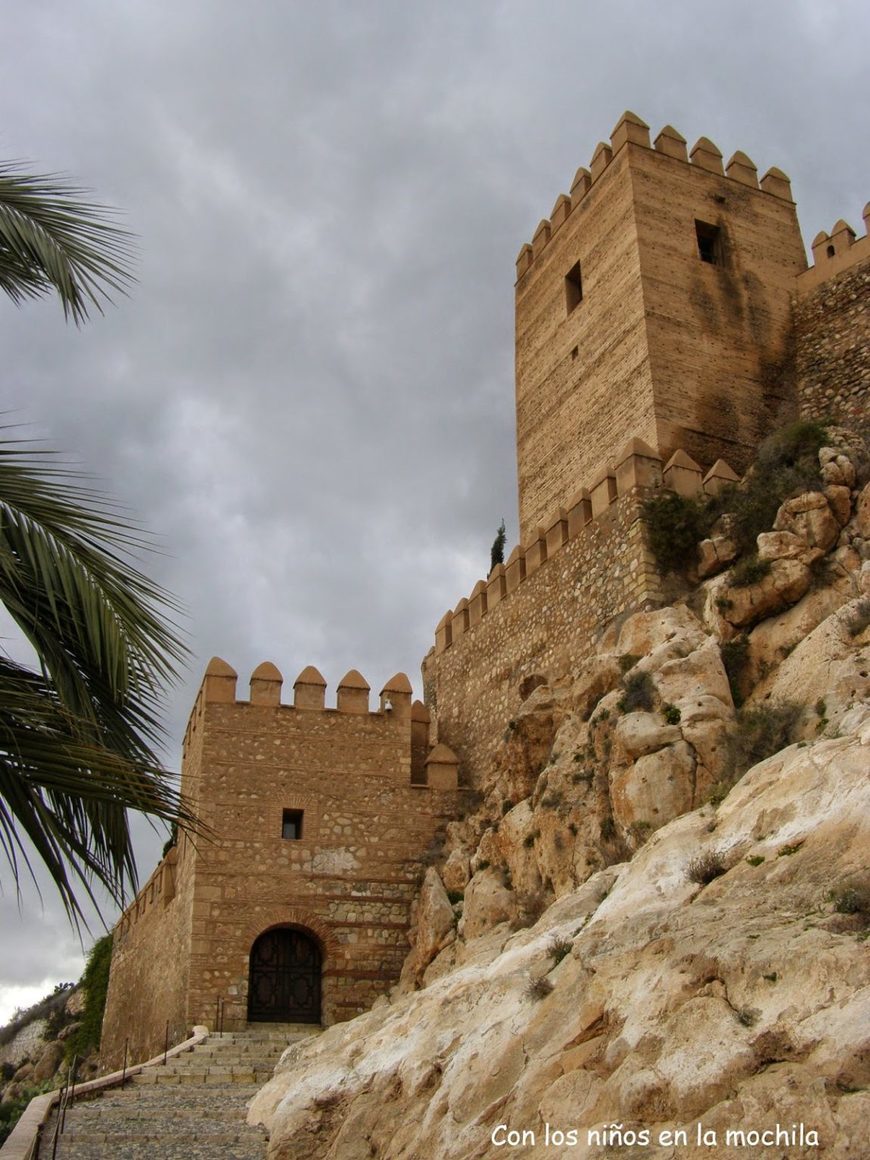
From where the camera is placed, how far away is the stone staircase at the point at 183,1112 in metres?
9.45

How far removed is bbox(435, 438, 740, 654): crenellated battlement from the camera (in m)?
14.8

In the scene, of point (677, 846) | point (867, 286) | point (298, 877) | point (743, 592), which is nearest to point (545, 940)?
point (677, 846)

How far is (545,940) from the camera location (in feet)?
29.4

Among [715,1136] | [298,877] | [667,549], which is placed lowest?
[715,1136]

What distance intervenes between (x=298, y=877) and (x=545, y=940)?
821 cm

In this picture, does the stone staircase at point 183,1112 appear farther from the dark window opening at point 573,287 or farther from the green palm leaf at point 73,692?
the dark window opening at point 573,287

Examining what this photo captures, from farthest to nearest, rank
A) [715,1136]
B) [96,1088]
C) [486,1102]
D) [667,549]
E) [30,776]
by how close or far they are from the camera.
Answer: [667,549] → [96,1088] → [486,1102] → [715,1136] → [30,776]

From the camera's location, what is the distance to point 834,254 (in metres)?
17.8

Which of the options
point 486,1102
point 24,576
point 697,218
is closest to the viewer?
point 24,576

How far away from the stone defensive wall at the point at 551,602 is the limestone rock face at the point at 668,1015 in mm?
5581

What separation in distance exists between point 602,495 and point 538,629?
2.22 m

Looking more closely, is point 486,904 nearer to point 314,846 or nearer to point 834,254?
point 314,846

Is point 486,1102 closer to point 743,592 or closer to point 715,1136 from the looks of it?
point 715,1136

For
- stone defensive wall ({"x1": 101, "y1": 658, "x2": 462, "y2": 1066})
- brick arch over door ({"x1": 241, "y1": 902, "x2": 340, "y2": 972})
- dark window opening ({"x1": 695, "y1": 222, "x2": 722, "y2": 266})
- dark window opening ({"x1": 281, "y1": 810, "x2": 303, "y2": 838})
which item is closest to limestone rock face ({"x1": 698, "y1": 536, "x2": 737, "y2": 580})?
stone defensive wall ({"x1": 101, "y1": 658, "x2": 462, "y2": 1066})
